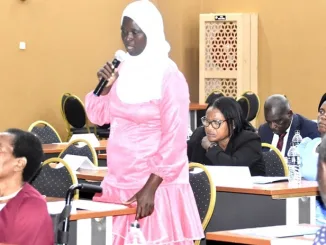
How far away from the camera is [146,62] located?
3756 mm

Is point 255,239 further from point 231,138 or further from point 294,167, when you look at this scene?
point 231,138

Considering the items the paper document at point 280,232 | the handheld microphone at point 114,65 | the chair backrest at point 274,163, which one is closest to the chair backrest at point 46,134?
the chair backrest at point 274,163

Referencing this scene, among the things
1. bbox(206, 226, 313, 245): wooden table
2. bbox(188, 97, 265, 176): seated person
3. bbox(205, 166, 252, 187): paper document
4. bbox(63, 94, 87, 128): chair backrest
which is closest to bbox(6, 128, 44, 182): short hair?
bbox(206, 226, 313, 245): wooden table

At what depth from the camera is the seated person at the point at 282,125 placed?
23.1 feet

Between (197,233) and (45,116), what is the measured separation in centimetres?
755

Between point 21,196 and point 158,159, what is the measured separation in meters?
0.63

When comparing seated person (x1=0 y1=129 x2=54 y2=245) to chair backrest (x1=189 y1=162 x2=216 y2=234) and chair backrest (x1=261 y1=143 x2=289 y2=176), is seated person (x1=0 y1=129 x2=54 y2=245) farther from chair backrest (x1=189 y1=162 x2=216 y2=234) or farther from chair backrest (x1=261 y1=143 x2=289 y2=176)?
chair backrest (x1=261 y1=143 x2=289 y2=176)

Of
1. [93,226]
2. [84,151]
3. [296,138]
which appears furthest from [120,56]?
[296,138]

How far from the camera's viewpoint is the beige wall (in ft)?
35.3

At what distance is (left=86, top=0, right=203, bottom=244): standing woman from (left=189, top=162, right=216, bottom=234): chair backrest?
554 millimetres

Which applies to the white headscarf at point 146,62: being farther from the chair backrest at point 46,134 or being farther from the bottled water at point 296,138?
the chair backrest at point 46,134

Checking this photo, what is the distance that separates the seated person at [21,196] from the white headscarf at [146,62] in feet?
1.61

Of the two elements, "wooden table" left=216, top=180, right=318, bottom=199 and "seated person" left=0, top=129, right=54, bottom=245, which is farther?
"wooden table" left=216, top=180, right=318, bottom=199

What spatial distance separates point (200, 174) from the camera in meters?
4.52
